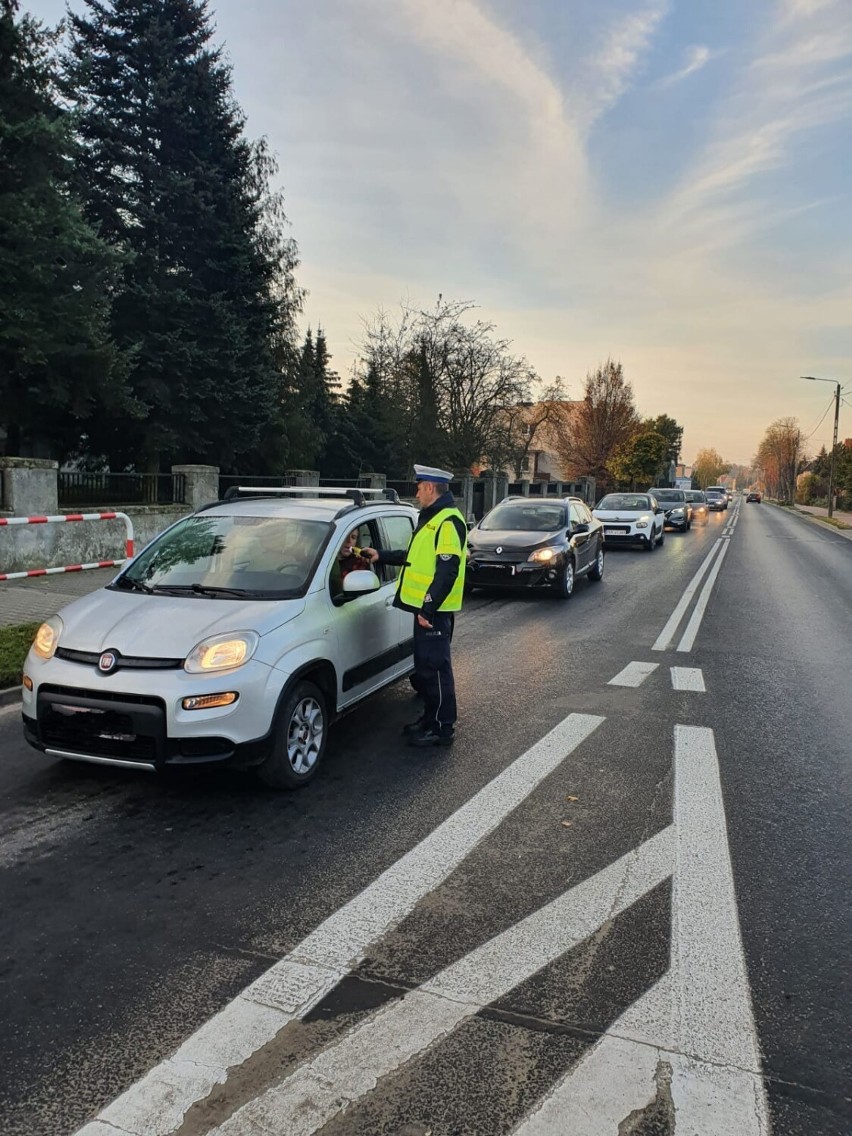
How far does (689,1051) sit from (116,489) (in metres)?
15.0

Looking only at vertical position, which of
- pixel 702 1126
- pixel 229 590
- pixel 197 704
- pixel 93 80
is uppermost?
pixel 93 80

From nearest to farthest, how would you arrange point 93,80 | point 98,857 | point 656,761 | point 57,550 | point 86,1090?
point 86,1090, point 98,857, point 656,761, point 57,550, point 93,80

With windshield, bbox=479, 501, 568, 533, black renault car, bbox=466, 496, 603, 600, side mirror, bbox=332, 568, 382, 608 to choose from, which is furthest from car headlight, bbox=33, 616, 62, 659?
windshield, bbox=479, 501, 568, 533

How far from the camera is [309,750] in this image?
4.68m

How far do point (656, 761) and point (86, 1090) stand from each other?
384cm

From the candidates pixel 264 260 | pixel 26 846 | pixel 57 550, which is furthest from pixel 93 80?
pixel 26 846

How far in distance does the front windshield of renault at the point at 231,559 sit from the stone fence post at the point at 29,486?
26.1 ft

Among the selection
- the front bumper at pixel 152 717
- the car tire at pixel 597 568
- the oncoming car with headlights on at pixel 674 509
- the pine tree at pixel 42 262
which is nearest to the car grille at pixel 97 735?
the front bumper at pixel 152 717

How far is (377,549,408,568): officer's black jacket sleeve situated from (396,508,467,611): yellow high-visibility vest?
0.44m

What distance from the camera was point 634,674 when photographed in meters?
7.55

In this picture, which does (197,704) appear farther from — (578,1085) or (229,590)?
(578,1085)

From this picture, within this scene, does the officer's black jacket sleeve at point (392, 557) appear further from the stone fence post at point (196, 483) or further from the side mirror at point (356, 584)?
the stone fence post at point (196, 483)

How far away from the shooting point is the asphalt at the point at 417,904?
2.37m

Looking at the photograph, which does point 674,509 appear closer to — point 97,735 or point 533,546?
point 533,546
